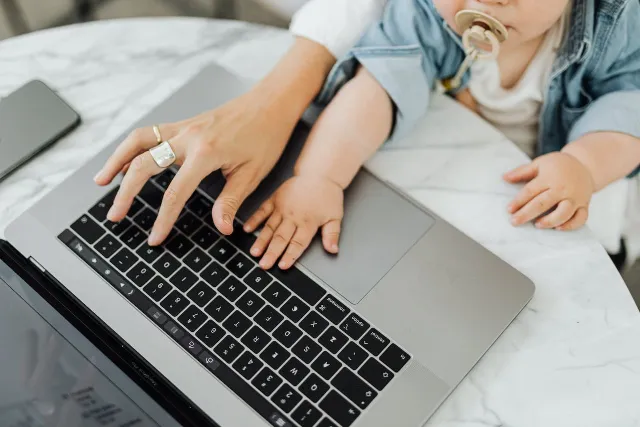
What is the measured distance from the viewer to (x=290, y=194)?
0.74 m

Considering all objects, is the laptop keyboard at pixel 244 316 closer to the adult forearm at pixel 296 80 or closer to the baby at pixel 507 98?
the baby at pixel 507 98

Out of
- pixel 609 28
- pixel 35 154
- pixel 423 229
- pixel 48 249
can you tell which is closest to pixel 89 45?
pixel 35 154

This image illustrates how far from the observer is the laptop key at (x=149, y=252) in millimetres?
698

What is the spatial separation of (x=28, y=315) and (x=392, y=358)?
364 mm

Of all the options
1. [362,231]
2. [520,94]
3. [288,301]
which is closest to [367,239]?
[362,231]

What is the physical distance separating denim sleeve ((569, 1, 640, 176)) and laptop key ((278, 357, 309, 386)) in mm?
441

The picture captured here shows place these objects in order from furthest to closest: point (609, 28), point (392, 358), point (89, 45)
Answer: point (89, 45), point (609, 28), point (392, 358)

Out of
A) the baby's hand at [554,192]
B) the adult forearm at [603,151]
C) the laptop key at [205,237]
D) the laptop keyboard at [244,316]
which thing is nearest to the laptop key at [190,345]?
the laptop keyboard at [244,316]

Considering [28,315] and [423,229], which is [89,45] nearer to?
[28,315]

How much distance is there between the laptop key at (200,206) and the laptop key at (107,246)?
A: 0.29 feet

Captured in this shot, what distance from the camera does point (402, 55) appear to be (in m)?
0.79

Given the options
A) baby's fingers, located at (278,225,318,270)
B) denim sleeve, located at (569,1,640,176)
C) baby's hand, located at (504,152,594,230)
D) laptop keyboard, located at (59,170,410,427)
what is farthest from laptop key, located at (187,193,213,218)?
denim sleeve, located at (569,1,640,176)

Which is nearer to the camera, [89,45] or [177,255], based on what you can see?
[177,255]

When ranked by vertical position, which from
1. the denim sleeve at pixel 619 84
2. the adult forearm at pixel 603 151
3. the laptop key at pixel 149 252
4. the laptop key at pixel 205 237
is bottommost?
the laptop key at pixel 149 252
